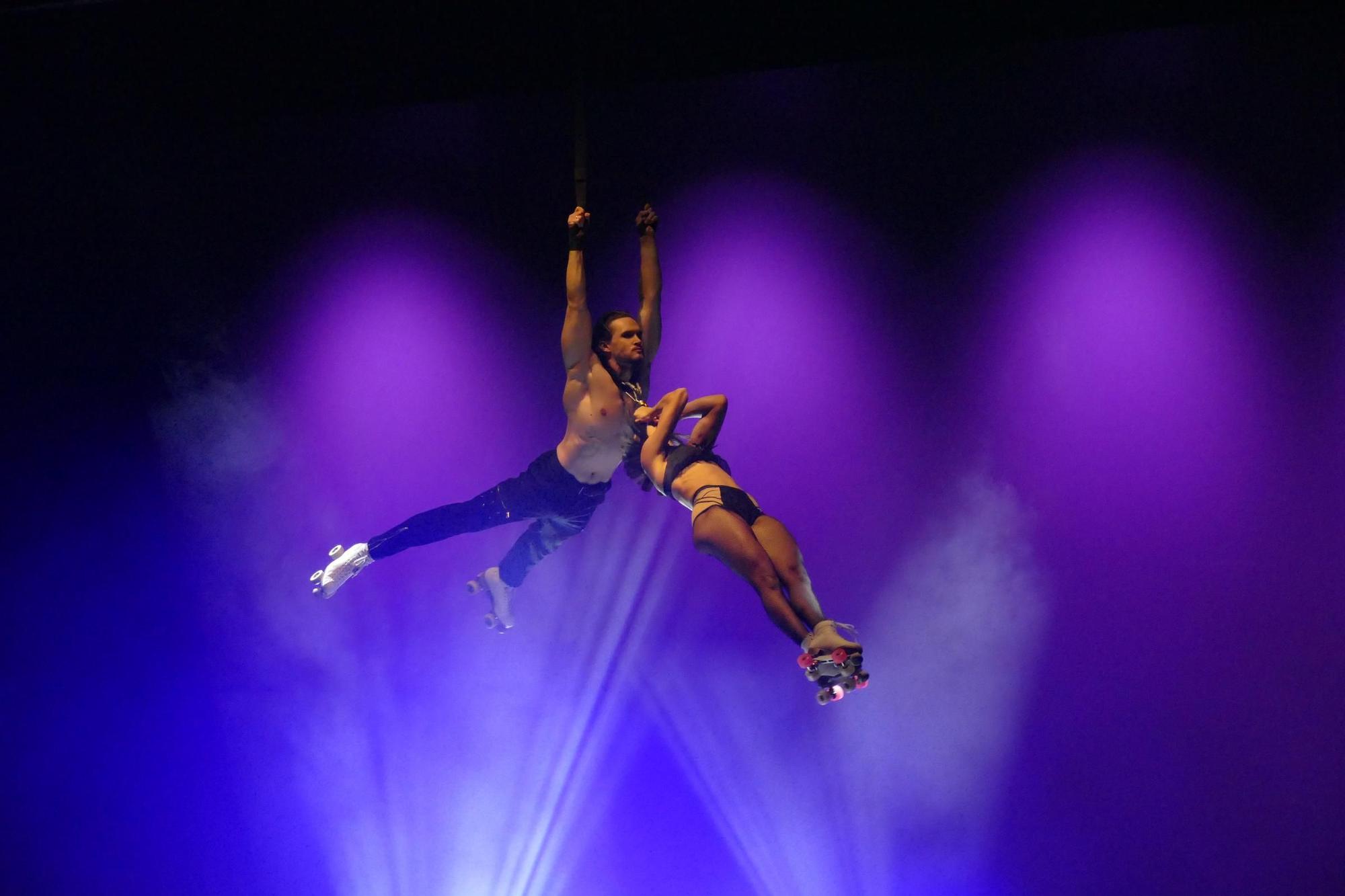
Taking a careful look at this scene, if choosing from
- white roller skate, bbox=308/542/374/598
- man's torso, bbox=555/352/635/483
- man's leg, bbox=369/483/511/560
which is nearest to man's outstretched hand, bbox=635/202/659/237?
man's torso, bbox=555/352/635/483

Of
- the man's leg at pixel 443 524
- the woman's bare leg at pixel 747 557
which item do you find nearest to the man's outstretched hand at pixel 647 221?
the woman's bare leg at pixel 747 557

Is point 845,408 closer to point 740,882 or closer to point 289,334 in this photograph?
point 740,882

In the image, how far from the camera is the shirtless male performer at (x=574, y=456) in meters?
4.34

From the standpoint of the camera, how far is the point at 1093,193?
17.2 feet

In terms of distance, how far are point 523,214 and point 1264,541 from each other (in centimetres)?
421

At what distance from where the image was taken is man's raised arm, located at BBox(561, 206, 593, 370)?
4105 millimetres

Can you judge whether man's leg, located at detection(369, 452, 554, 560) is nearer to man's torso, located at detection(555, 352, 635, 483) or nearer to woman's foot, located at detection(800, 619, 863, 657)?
man's torso, located at detection(555, 352, 635, 483)

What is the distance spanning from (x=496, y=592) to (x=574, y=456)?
3.21 feet

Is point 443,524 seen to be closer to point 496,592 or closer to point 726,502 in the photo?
point 496,592

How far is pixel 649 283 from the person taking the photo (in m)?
4.38

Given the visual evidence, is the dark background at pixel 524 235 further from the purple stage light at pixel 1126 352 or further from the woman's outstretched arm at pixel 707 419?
the woman's outstretched arm at pixel 707 419

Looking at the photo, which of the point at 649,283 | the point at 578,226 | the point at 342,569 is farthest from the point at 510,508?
the point at 578,226

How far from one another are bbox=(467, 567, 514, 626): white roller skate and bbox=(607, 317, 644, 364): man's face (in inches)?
54.3

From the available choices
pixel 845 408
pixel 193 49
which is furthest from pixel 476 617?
pixel 193 49
